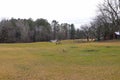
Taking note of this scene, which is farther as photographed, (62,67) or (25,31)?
(25,31)

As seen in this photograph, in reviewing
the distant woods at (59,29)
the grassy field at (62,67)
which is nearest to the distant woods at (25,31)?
the distant woods at (59,29)

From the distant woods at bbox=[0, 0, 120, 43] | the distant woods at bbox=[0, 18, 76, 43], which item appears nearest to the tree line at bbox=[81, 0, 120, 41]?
the distant woods at bbox=[0, 0, 120, 43]

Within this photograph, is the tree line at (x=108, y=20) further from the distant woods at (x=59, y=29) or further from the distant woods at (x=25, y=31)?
the distant woods at (x=25, y=31)

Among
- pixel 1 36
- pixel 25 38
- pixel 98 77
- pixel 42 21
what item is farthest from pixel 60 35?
pixel 98 77

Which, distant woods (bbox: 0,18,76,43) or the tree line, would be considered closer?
the tree line

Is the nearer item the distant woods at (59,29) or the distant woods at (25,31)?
the distant woods at (59,29)

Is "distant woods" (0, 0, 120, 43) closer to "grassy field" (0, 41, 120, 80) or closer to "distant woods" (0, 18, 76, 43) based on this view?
"distant woods" (0, 18, 76, 43)

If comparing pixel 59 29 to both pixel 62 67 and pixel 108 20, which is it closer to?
→ pixel 108 20

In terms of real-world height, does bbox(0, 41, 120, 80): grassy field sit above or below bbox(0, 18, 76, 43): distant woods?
below

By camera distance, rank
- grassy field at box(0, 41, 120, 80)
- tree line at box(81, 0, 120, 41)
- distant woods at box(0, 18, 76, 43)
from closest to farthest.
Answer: grassy field at box(0, 41, 120, 80), tree line at box(81, 0, 120, 41), distant woods at box(0, 18, 76, 43)

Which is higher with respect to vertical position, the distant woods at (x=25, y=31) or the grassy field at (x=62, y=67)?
the distant woods at (x=25, y=31)

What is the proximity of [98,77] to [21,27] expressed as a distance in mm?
96401

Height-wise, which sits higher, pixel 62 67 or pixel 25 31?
pixel 25 31

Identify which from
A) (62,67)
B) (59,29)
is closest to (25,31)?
(59,29)
